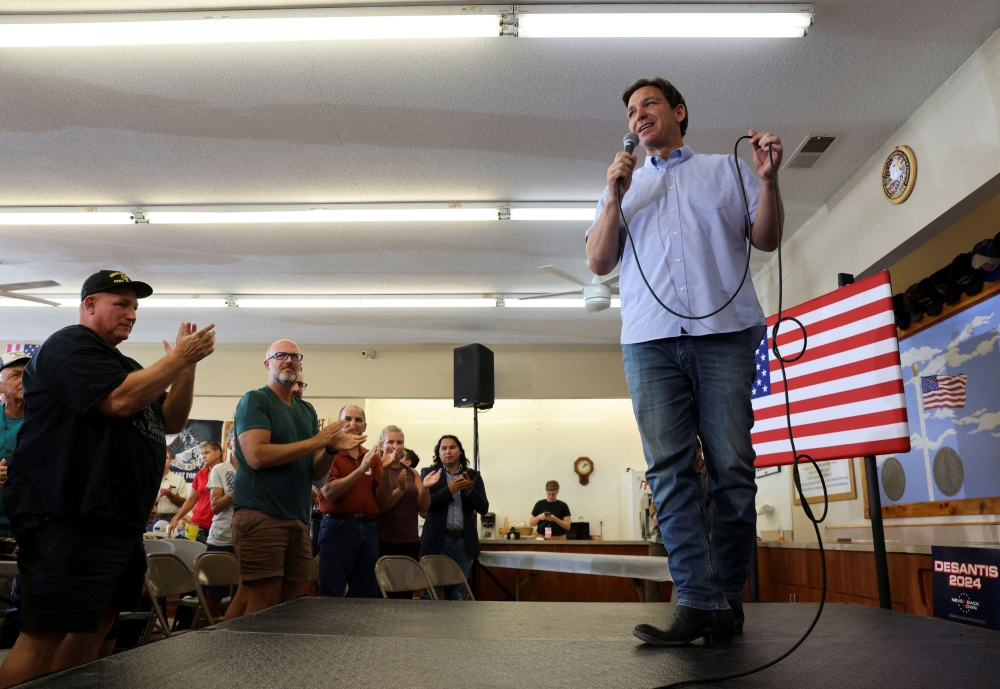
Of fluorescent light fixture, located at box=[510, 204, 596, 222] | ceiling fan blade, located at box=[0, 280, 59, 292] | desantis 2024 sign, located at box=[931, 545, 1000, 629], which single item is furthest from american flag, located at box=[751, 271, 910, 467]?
ceiling fan blade, located at box=[0, 280, 59, 292]

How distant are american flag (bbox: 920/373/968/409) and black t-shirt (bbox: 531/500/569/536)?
496 centimetres

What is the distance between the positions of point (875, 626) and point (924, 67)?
3.35m

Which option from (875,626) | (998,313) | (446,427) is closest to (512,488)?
(446,427)

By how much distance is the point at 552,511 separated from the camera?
908 cm

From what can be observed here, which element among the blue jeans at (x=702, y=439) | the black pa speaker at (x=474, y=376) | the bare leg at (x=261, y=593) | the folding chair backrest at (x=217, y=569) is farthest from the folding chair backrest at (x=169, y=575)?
the black pa speaker at (x=474, y=376)

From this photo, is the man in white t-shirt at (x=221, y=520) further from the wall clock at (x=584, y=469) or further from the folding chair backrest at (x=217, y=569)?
the wall clock at (x=584, y=469)

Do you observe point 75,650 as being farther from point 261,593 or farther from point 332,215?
point 332,215

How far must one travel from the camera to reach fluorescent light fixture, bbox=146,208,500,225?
18.4ft

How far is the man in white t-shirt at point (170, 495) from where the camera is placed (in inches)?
333

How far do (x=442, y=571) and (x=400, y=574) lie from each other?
672mm

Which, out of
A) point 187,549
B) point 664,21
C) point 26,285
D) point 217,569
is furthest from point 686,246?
point 26,285

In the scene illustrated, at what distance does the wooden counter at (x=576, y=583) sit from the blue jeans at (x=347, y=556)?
139 inches

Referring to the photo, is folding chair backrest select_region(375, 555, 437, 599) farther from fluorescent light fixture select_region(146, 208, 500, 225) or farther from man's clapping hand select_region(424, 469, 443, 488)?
fluorescent light fixture select_region(146, 208, 500, 225)

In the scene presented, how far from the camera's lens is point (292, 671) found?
1.12 meters
